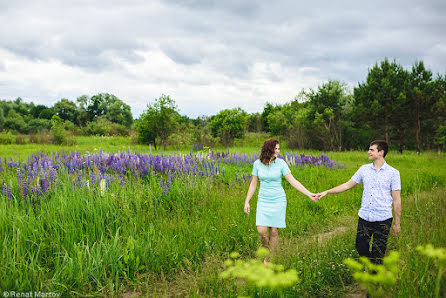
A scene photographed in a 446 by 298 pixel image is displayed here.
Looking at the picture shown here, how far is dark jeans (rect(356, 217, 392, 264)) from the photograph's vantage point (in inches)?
142

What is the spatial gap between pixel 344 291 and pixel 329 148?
79.1ft

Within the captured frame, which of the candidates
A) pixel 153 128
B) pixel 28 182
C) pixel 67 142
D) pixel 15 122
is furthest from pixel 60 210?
pixel 15 122

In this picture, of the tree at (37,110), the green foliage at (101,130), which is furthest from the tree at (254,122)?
the tree at (37,110)

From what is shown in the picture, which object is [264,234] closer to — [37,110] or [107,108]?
[107,108]

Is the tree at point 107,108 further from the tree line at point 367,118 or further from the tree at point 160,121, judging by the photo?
the tree at point 160,121

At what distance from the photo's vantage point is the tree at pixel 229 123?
984 inches

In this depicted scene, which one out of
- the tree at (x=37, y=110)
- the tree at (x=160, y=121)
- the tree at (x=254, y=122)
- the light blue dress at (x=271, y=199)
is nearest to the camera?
the light blue dress at (x=271, y=199)

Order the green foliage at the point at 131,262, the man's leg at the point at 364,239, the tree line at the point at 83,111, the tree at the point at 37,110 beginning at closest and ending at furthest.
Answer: the green foliage at the point at 131,262, the man's leg at the point at 364,239, the tree line at the point at 83,111, the tree at the point at 37,110

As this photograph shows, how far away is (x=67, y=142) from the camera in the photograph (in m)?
21.0

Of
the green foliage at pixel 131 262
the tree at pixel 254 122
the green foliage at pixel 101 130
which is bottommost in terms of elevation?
the green foliage at pixel 131 262

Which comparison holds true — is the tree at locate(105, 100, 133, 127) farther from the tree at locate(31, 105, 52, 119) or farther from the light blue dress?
the light blue dress

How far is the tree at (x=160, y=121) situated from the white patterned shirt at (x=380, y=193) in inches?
555

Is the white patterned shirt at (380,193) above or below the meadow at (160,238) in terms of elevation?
above

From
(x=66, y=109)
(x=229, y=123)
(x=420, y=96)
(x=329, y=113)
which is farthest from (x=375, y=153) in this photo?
(x=66, y=109)
